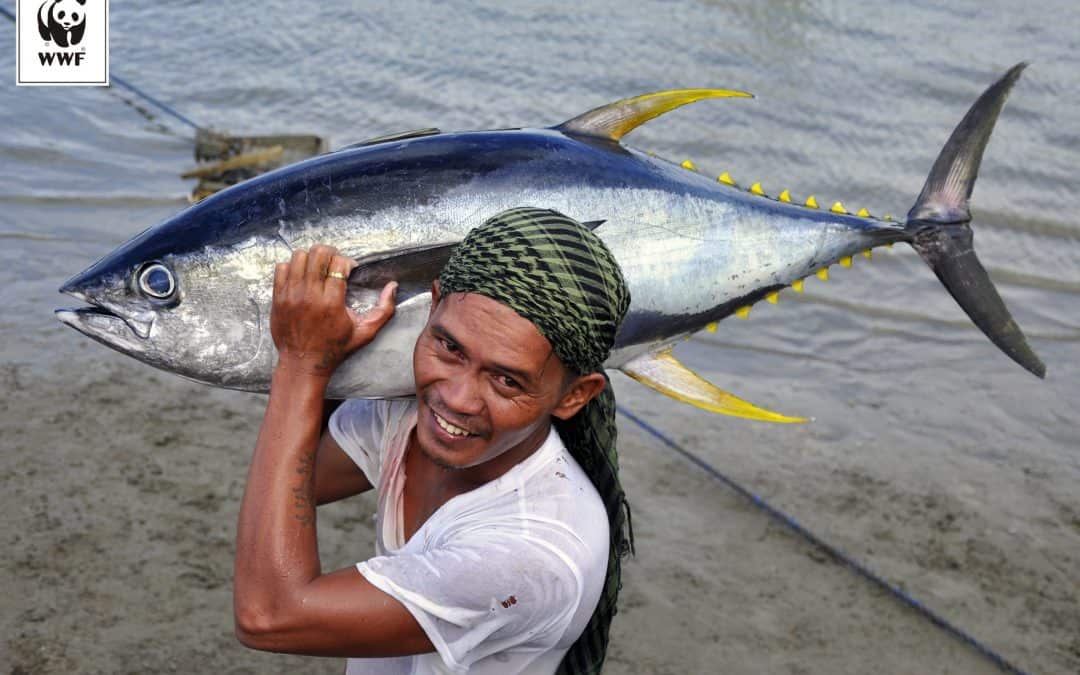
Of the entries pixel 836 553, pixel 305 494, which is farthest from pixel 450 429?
pixel 836 553

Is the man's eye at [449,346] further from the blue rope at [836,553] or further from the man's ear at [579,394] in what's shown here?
the blue rope at [836,553]

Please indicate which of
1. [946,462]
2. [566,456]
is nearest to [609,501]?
[566,456]

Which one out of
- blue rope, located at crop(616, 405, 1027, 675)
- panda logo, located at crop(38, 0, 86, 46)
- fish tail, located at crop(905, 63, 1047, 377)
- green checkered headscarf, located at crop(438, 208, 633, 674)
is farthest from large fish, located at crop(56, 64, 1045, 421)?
panda logo, located at crop(38, 0, 86, 46)

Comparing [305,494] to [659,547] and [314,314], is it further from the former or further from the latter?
[659,547]

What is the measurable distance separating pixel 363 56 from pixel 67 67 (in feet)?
8.42

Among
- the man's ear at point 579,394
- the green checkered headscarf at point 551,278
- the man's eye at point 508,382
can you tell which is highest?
the green checkered headscarf at point 551,278

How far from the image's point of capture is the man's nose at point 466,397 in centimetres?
158

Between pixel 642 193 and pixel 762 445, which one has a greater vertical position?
pixel 642 193

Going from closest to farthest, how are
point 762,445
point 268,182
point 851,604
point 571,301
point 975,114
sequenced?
point 571,301 < point 268,182 < point 975,114 < point 851,604 < point 762,445

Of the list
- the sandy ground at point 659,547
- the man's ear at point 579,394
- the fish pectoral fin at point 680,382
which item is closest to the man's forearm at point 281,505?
the man's ear at point 579,394

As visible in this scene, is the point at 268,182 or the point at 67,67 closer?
the point at 268,182

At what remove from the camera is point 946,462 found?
5023 millimetres

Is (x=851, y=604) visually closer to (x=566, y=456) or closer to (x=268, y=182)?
(x=566, y=456)

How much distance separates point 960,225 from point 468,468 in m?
1.14
